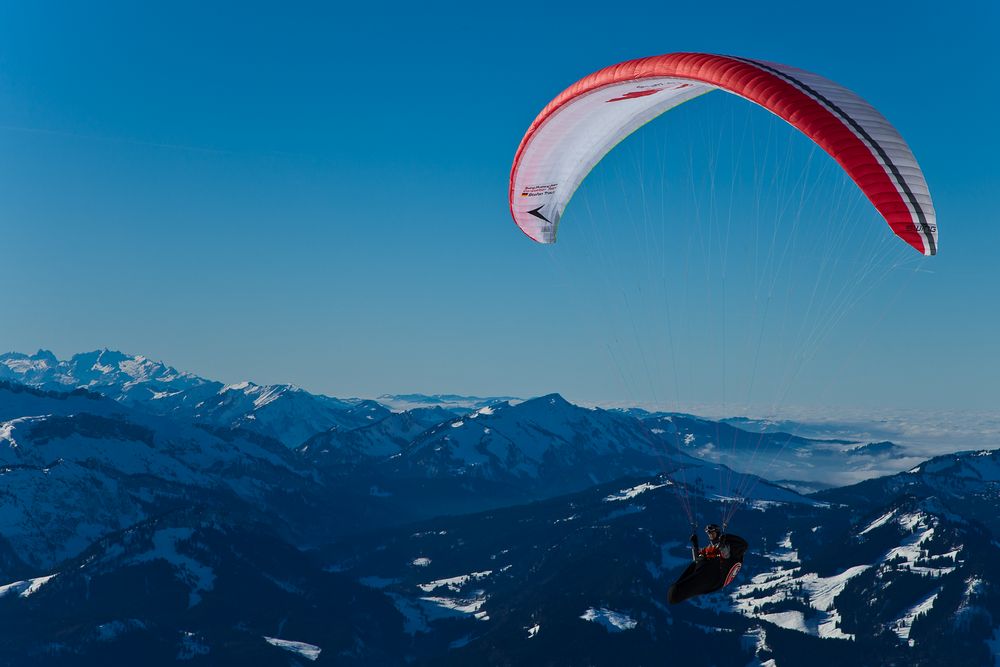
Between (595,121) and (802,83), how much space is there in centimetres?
1126

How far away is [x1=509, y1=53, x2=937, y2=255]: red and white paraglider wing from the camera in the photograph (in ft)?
86.5

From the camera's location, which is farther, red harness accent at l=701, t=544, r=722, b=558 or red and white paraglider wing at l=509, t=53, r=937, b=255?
red harness accent at l=701, t=544, r=722, b=558

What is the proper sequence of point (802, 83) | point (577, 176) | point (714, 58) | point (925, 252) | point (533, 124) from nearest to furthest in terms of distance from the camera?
point (925, 252) < point (802, 83) < point (714, 58) < point (533, 124) < point (577, 176)

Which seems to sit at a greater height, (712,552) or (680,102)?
(680,102)

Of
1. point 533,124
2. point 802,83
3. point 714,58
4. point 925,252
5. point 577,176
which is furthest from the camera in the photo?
point 577,176

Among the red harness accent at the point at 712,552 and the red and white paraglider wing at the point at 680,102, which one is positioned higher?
the red and white paraglider wing at the point at 680,102

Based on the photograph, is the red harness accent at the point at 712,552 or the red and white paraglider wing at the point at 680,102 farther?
the red harness accent at the point at 712,552

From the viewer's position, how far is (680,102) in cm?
3744

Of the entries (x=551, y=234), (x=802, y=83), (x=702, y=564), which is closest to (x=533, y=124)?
(x=551, y=234)

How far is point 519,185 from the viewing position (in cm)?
4134

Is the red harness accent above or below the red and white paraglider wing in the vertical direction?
below

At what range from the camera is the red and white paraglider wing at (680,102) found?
86.5 feet

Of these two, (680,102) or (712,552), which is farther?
(680,102)

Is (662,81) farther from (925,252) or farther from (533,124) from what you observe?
(925,252)
